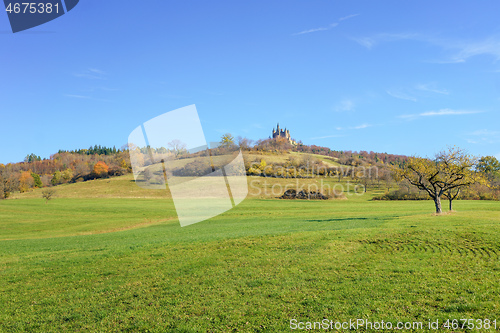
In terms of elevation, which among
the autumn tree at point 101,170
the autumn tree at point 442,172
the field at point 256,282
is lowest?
the field at point 256,282

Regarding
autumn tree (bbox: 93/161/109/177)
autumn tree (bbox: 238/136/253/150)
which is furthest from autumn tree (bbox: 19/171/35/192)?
autumn tree (bbox: 238/136/253/150)

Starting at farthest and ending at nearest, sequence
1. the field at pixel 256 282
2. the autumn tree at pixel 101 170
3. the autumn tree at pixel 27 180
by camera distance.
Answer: the autumn tree at pixel 101 170, the autumn tree at pixel 27 180, the field at pixel 256 282

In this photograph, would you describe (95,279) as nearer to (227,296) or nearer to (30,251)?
(227,296)

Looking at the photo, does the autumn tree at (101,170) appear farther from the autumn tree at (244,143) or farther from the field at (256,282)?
the field at (256,282)

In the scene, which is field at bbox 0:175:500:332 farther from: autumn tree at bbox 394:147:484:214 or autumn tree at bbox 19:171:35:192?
autumn tree at bbox 19:171:35:192

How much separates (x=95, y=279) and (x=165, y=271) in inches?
133

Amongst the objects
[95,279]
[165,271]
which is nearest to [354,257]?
[165,271]

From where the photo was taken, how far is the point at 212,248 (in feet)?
64.7

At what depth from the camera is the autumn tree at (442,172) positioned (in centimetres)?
3628

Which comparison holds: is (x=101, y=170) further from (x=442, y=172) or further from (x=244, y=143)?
(x=442, y=172)

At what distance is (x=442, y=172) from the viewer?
3822 centimetres

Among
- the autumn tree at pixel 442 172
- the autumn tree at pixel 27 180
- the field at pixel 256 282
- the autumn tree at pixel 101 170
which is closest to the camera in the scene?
the field at pixel 256 282

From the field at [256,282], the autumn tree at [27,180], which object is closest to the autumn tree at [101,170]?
the autumn tree at [27,180]

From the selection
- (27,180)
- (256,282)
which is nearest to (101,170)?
(27,180)
